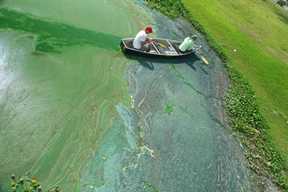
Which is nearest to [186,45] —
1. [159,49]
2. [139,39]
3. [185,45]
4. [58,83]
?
[185,45]

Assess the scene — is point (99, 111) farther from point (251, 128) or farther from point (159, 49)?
point (251, 128)

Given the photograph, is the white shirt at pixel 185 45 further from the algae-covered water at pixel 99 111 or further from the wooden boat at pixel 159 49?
the algae-covered water at pixel 99 111

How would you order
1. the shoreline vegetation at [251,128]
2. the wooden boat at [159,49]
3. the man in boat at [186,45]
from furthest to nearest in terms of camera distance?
the man in boat at [186,45], the wooden boat at [159,49], the shoreline vegetation at [251,128]

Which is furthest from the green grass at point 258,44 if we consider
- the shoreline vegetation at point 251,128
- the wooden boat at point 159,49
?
the wooden boat at point 159,49

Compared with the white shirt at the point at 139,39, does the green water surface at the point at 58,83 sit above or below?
below

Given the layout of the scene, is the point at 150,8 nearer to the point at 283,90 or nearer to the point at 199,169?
the point at 283,90

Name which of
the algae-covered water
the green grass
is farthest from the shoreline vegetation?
the algae-covered water

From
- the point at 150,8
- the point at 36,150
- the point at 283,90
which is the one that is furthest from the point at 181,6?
the point at 36,150

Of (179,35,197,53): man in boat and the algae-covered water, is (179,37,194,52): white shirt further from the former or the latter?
the algae-covered water
